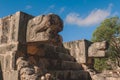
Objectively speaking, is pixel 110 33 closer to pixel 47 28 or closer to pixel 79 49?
pixel 79 49

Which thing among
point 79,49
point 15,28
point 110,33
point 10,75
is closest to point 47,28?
point 15,28

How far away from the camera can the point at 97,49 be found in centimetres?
834

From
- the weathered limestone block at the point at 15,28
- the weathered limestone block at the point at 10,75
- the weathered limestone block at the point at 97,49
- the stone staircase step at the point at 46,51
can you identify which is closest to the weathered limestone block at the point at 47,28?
the weathered limestone block at the point at 15,28

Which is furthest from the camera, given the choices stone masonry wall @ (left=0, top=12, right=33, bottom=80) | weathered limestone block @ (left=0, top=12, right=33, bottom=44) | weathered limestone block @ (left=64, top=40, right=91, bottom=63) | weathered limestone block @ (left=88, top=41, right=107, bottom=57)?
weathered limestone block @ (left=64, top=40, right=91, bottom=63)

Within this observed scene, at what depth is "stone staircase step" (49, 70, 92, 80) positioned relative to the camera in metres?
6.35

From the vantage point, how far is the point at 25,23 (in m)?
5.92

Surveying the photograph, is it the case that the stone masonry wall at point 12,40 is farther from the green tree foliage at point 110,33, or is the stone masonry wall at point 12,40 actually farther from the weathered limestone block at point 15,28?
the green tree foliage at point 110,33

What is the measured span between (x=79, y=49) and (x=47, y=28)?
12.6ft

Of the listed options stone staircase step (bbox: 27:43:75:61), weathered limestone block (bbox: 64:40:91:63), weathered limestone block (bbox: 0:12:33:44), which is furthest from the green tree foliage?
weathered limestone block (bbox: 0:12:33:44)

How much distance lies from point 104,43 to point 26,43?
3453 mm

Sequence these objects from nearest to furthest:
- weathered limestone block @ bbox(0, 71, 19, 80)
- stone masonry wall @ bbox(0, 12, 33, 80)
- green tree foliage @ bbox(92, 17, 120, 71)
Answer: weathered limestone block @ bbox(0, 71, 19, 80), stone masonry wall @ bbox(0, 12, 33, 80), green tree foliage @ bbox(92, 17, 120, 71)

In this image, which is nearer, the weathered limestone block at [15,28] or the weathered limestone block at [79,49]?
the weathered limestone block at [15,28]

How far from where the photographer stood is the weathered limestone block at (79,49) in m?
8.73

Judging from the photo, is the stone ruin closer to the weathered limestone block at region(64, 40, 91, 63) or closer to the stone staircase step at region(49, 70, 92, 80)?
the stone staircase step at region(49, 70, 92, 80)
